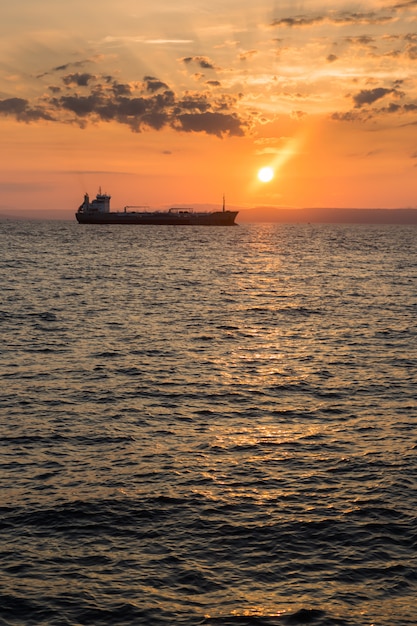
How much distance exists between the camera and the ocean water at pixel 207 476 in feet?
47.5

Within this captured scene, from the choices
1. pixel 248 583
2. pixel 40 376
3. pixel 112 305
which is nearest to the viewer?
pixel 248 583

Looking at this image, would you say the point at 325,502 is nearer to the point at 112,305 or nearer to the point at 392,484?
the point at 392,484

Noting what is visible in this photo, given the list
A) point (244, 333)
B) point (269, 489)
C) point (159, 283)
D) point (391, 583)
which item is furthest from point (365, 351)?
point (159, 283)

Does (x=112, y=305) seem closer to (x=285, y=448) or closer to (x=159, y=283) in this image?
(x=159, y=283)

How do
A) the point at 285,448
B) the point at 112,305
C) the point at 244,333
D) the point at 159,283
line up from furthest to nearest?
the point at 159,283 < the point at 112,305 < the point at 244,333 < the point at 285,448

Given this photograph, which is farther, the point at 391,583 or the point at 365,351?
the point at 365,351

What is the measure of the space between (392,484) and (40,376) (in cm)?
1882

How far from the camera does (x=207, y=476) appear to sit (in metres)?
21.0

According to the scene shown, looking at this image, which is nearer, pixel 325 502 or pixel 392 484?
pixel 325 502

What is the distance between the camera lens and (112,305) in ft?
204

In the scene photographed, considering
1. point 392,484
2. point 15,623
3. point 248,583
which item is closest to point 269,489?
point 392,484

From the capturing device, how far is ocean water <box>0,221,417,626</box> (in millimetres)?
14484

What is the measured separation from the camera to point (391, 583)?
1500cm

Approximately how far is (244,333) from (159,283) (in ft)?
121
